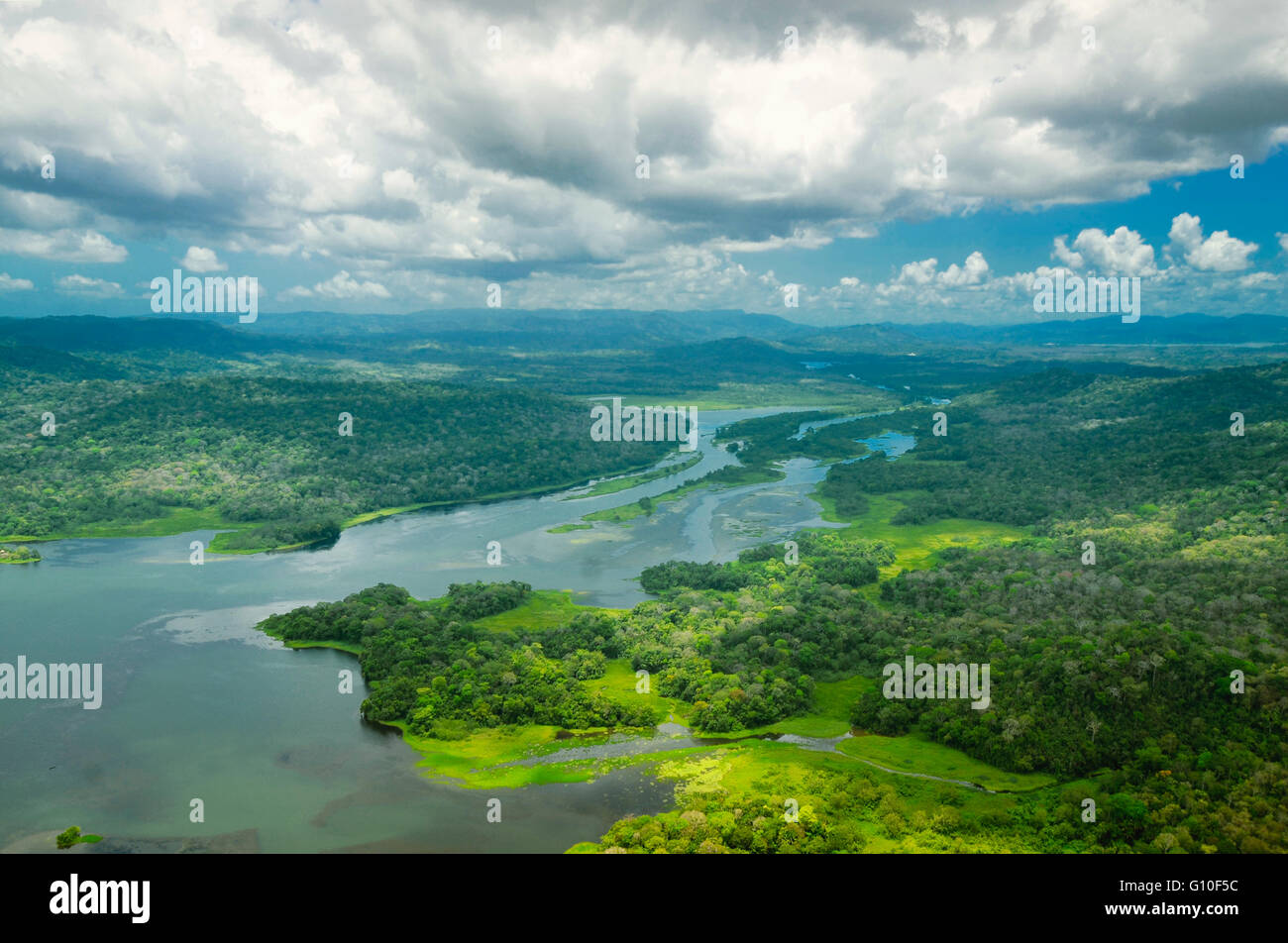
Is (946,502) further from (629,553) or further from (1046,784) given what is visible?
(1046,784)

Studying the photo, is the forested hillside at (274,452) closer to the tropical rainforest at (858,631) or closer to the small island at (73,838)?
the tropical rainforest at (858,631)

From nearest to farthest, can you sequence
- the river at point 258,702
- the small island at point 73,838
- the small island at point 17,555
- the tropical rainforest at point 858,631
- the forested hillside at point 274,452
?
1. the small island at point 73,838
2. the tropical rainforest at point 858,631
3. the river at point 258,702
4. the small island at point 17,555
5. the forested hillside at point 274,452

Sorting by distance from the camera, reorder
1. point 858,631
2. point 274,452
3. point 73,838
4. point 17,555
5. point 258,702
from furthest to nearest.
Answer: point 274,452 < point 17,555 < point 858,631 < point 258,702 < point 73,838

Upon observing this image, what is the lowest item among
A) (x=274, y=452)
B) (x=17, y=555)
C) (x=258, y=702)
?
(x=258, y=702)

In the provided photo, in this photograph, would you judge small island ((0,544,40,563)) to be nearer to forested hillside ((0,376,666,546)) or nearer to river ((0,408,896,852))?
river ((0,408,896,852))

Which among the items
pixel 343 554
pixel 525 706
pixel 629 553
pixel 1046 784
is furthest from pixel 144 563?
pixel 1046 784

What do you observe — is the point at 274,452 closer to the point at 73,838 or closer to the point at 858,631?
the point at 73,838

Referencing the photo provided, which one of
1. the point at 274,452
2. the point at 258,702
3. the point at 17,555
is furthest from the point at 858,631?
the point at 274,452

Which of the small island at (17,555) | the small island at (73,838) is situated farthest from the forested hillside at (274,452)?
the small island at (73,838)

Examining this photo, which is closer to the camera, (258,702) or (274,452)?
(258,702)
